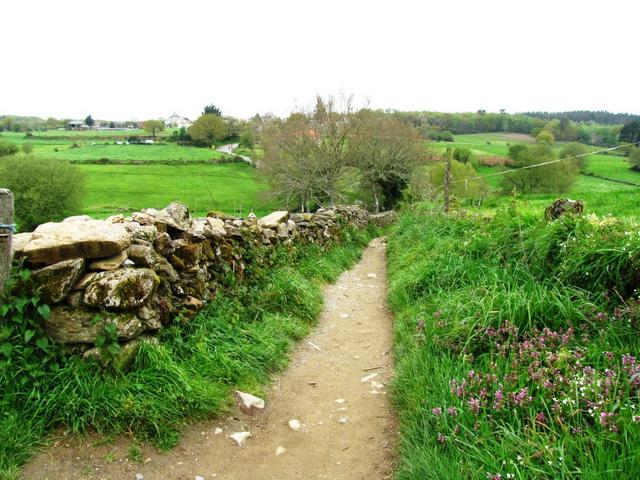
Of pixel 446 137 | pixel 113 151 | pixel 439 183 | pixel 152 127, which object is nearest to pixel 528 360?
pixel 439 183

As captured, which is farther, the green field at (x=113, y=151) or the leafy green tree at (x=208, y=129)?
the leafy green tree at (x=208, y=129)

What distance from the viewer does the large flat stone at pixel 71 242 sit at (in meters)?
3.92

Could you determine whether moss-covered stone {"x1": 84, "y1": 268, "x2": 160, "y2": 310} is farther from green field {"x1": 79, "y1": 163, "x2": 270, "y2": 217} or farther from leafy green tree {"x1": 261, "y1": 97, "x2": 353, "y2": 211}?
green field {"x1": 79, "y1": 163, "x2": 270, "y2": 217}

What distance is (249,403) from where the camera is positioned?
442 centimetres

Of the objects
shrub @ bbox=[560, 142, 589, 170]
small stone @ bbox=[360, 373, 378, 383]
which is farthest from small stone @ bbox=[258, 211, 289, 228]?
shrub @ bbox=[560, 142, 589, 170]

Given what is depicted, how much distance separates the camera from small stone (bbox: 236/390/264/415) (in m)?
4.38

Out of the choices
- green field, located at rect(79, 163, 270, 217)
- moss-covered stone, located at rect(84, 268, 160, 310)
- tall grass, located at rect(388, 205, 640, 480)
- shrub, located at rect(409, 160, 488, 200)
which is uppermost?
moss-covered stone, located at rect(84, 268, 160, 310)

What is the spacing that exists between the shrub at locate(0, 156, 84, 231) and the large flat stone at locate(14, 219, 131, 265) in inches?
1702

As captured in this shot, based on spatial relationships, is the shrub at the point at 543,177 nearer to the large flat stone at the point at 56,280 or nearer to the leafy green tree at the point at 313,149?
the leafy green tree at the point at 313,149

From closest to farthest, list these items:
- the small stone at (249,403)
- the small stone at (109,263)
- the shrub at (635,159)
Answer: the small stone at (109,263) → the small stone at (249,403) → the shrub at (635,159)

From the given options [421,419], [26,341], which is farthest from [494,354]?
[26,341]

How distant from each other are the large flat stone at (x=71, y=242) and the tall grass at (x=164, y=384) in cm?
99

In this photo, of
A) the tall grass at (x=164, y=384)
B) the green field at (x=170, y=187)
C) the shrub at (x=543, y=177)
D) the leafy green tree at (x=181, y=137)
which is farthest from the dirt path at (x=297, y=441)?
the leafy green tree at (x=181, y=137)

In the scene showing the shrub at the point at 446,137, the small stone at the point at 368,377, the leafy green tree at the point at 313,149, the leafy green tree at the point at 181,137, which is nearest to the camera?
the small stone at the point at 368,377
